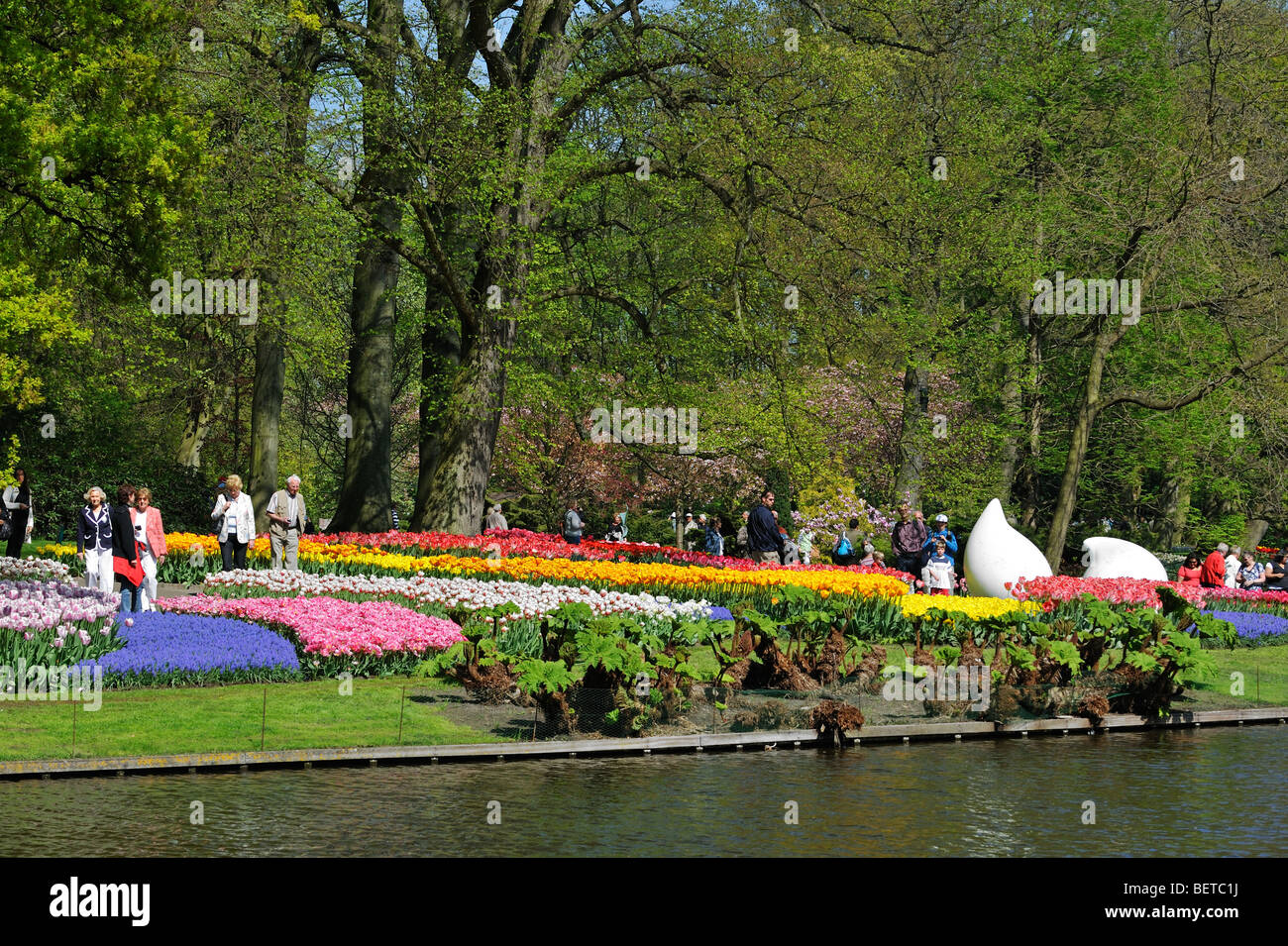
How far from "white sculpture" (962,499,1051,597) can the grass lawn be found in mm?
12228

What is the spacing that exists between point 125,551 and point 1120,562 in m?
17.0

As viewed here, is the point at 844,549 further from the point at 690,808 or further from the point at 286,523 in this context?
the point at 690,808

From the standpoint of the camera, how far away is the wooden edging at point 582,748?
11070 millimetres

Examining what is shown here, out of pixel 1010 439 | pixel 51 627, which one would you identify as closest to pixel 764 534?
pixel 51 627

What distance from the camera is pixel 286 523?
69.7ft

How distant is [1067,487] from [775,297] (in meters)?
7.77

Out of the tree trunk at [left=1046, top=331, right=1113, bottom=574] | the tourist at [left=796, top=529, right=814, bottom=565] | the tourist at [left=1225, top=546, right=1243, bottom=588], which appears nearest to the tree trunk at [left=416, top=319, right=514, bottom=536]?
the tourist at [left=796, top=529, right=814, bottom=565]

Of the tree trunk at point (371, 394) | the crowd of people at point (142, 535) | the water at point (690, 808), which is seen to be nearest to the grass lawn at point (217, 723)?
the water at point (690, 808)

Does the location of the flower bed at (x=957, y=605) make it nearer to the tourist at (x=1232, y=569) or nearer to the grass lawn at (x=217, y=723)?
the grass lawn at (x=217, y=723)

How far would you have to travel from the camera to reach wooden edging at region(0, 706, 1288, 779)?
36.3 ft

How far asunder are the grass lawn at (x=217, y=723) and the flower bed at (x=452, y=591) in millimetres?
4323

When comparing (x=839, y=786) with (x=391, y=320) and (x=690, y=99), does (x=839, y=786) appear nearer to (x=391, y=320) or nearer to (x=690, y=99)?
(x=690, y=99)
